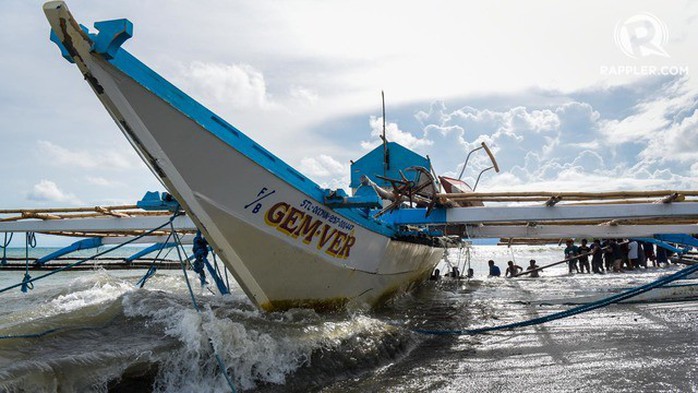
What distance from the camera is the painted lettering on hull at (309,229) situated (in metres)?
5.50

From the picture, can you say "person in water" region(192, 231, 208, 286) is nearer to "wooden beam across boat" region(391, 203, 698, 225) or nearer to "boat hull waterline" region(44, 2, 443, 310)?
"boat hull waterline" region(44, 2, 443, 310)

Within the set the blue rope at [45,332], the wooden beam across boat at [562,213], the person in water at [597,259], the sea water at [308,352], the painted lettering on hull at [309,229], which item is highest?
the wooden beam across boat at [562,213]

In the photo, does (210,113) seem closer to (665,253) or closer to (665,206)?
(665,206)

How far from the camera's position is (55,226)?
7.70 meters

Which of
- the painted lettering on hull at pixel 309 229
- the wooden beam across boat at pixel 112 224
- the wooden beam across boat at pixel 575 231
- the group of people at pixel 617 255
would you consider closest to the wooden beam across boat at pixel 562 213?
the painted lettering on hull at pixel 309 229

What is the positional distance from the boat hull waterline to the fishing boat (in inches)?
0.4

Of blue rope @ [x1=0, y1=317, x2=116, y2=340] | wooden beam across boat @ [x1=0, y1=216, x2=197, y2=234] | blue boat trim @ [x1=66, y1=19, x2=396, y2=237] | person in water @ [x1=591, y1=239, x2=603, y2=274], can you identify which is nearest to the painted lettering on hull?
blue boat trim @ [x1=66, y1=19, x2=396, y2=237]

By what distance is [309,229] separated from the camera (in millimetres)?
5785

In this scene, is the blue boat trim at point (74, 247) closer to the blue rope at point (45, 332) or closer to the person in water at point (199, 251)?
the person in water at point (199, 251)

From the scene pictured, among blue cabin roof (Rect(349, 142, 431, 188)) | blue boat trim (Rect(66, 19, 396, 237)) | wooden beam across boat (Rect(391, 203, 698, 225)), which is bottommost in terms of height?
wooden beam across boat (Rect(391, 203, 698, 225))

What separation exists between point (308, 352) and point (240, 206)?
1689 mm

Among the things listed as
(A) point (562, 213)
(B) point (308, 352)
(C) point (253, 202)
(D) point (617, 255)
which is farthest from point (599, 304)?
(D) point (617, 255)

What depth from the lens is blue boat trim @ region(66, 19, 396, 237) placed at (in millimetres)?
4191

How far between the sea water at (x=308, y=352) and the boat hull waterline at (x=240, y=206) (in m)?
0.43
